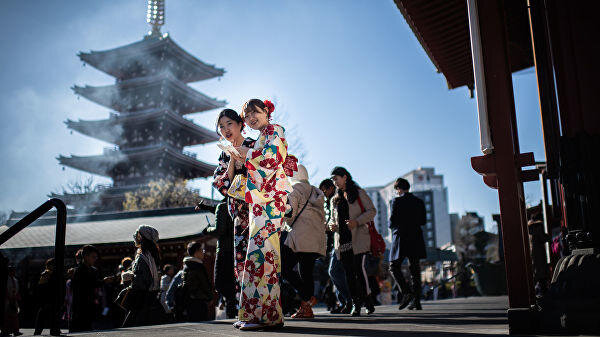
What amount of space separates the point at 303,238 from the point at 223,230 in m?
0.87

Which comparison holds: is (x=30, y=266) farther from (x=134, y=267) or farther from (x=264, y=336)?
(x=264, y=336)

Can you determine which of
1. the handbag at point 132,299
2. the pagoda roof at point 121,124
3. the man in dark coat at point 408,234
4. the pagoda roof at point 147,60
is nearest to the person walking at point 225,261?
the handbag at point 132,299

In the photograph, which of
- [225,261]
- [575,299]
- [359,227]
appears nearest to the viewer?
[575,299]

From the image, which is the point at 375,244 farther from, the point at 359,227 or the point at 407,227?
the point at 407,227

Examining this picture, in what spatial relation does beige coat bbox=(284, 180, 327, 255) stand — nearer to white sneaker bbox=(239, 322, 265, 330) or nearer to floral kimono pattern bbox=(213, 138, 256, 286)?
floral kimono pattern bbox=(213, 138, 256, 286)

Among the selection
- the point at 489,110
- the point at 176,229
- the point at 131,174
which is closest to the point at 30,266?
the point at 176,229

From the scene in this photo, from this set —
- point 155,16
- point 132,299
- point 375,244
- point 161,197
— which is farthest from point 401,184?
point 155,16

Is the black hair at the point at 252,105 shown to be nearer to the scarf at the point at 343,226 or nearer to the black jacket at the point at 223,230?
the black jacket at the point at 223,230

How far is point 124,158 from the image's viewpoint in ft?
103

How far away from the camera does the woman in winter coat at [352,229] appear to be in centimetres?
483

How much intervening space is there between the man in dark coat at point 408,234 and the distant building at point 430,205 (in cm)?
6895

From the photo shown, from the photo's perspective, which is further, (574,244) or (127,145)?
(127,145)

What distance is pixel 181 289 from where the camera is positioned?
5727 mm

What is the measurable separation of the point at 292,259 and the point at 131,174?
2950 centimetres
